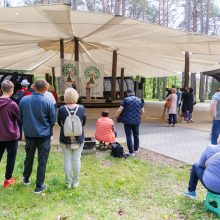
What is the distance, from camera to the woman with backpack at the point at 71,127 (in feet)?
15.5

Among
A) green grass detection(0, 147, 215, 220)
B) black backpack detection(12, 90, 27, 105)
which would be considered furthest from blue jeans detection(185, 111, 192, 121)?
black backpack detection(12, 90, 27, 105)

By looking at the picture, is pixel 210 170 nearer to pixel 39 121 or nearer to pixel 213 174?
pixel 213 174

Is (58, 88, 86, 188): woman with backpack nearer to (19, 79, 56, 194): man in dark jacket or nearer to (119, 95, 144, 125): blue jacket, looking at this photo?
(19, 79, 56, 194): man in dark jacket

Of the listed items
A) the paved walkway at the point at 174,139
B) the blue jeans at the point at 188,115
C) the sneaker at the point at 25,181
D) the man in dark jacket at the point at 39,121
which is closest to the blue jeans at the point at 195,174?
the man in dark jacket at the point at 39,121

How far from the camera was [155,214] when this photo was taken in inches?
163

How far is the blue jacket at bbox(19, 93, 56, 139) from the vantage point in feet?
15.1

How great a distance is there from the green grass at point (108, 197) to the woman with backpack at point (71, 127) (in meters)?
0.45

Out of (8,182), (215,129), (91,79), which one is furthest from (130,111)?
(91,79)

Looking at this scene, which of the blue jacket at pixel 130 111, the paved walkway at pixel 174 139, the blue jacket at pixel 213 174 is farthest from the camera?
the paved walkway at pixel 174 139

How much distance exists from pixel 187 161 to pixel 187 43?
23.3 feet

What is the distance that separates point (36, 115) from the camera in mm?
4609

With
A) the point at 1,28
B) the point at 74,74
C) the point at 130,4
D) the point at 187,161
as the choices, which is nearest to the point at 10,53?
the point at 74,74

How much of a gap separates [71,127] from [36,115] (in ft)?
1.67

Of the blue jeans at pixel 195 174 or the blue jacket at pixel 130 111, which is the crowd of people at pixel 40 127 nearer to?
the blue jeans at pixel 195 174
